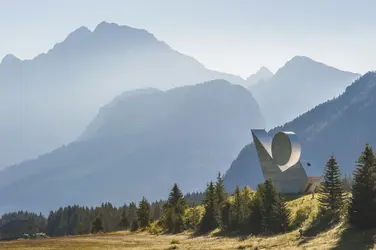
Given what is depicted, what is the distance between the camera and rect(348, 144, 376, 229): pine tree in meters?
39.5

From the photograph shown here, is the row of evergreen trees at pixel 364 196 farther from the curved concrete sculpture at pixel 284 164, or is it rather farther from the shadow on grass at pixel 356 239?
the curved concrete sculpture at pixel 284 164

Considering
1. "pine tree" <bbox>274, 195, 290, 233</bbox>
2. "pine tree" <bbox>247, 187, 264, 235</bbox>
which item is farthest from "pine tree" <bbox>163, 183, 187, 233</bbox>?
"pine tree" <bbox>274, 195, 290, 233</bbox>

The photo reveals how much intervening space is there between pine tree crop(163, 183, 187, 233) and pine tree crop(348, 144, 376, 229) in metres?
47.3

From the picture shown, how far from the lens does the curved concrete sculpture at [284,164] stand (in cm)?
8494

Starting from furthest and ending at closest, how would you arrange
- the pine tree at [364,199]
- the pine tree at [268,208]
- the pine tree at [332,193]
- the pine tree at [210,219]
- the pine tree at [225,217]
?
the pine tree at [210,219] → the pine tree at [225,217] → the pine tree at [268,208] → the pine tree at [332,193] → the pine tree at [364,199]

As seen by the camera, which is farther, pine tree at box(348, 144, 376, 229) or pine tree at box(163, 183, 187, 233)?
pine tree at box(163, 183, 187, 233)

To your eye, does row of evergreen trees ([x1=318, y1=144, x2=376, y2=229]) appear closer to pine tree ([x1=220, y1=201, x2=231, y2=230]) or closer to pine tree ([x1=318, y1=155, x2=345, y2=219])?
pine tree ([x1=318, y1=155, x2=345, y2=219])

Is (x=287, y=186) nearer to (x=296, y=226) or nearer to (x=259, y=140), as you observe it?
(x=259, y=140)

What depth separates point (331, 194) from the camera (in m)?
53.6

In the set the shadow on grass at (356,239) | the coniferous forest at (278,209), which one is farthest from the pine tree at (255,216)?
the shadow on grass at (356,239)

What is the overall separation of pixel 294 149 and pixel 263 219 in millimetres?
31955

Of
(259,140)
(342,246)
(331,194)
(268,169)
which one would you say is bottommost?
(342,246)

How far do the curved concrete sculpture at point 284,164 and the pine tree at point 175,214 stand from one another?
17382mm

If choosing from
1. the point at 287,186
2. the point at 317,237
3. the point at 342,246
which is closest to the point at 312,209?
the point at 317,237
